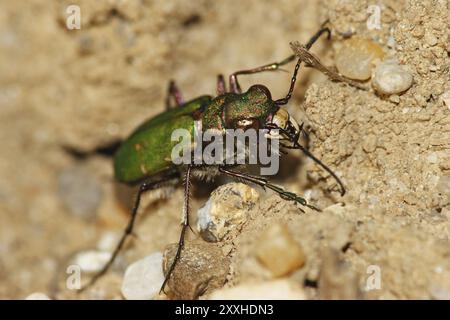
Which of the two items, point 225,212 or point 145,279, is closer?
point 225,212

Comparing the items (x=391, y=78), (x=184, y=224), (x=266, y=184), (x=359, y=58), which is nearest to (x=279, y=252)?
(x=266, y=184)

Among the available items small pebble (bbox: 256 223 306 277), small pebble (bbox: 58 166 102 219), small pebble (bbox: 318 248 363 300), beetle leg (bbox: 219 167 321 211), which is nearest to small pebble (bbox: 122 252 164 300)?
beetle leg (bbox: 219 167 321 211)

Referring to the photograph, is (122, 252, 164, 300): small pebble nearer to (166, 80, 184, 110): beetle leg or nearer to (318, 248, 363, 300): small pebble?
(318, 248, 363, 300): small pebble

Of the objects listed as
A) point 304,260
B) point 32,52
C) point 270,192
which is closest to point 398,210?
point 304,260

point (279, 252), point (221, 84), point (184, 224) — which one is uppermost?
point (221, 84)

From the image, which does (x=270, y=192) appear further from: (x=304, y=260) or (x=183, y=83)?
(x=183, y=83)

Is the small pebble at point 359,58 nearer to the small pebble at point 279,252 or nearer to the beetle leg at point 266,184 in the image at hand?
the beetle leg at point 266,184

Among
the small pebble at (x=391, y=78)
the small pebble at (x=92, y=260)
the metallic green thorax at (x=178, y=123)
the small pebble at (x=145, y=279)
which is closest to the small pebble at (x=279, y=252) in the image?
the small pebble at (x=145, y=279)

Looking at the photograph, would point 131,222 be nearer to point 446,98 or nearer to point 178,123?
point 178,123
